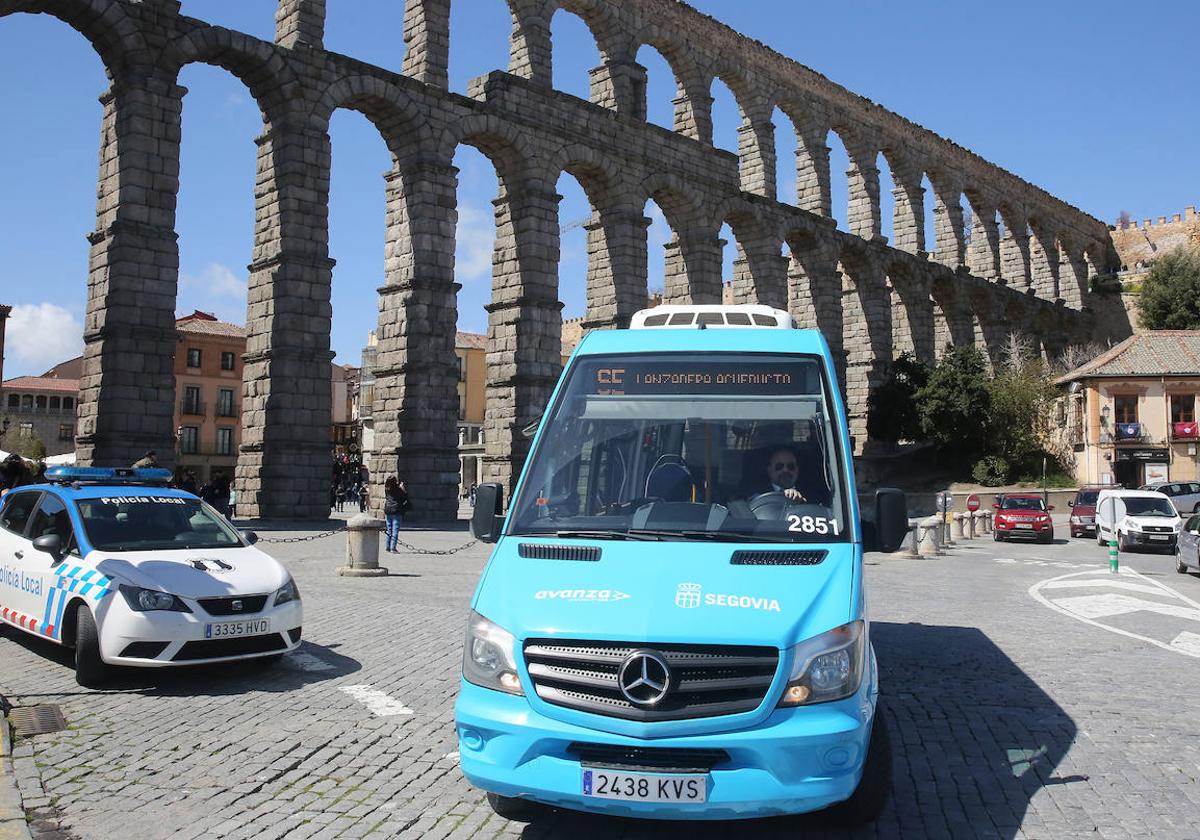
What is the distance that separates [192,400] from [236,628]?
190 ft

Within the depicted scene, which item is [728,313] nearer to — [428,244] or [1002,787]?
[1002,787]

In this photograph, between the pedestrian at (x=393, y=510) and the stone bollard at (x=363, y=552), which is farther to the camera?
the pedestrian at (x=393, y=510)

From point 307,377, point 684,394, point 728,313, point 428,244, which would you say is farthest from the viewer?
point 428,244

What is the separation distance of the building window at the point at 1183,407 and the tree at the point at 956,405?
343 inches

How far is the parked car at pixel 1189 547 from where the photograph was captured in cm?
1764

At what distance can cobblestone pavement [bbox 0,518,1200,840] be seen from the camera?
4.52m

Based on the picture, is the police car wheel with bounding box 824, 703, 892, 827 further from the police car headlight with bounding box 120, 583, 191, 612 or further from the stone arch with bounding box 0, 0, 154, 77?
the stone arch with bounding box 0, 0, 154, 77

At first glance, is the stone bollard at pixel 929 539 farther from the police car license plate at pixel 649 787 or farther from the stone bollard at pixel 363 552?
the police car license plate at pixel 649 787

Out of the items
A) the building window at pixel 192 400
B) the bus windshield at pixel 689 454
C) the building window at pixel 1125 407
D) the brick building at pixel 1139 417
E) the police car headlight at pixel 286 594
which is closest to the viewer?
the bus windshield at pixel 689 454

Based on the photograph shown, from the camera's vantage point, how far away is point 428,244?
27031 millimetres

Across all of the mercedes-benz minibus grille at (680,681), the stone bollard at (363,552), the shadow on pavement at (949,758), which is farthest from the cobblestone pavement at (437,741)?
the stone bollard at (363,552)

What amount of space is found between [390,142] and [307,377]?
757cm

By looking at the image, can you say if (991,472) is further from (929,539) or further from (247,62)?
(247,62)

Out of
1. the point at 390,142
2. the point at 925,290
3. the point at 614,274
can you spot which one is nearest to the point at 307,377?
the point at 390,142
